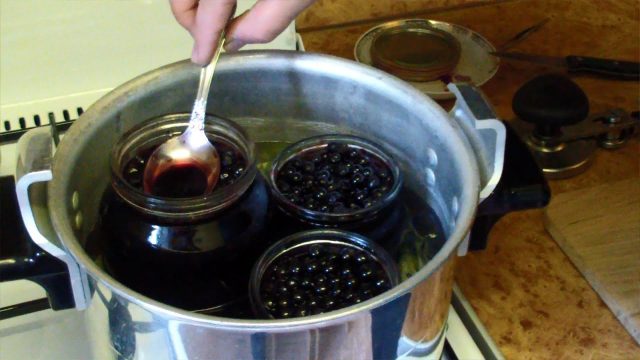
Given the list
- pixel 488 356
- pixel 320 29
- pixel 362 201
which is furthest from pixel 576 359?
pixel 320 29

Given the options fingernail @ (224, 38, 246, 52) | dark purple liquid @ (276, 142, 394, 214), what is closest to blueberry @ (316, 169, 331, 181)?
dark purple liquid @ (276, 142, 394, 214)

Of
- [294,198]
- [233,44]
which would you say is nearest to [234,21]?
[233,44]

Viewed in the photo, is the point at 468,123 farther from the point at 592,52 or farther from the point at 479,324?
the point at 592,52

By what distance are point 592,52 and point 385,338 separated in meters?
0.51

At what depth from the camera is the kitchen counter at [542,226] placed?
1.73ft

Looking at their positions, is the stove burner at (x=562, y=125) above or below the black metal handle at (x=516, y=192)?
below

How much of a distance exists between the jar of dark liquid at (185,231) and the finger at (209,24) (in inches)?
2.7

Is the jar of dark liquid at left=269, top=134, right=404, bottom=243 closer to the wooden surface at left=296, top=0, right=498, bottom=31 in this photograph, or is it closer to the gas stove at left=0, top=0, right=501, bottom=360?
the gas stove at left=0, top=0, right=501, bottom=360

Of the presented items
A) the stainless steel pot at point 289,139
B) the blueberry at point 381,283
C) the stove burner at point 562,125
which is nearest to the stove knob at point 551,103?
the stove burner at point 562,125

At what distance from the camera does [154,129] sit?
1.63 ft

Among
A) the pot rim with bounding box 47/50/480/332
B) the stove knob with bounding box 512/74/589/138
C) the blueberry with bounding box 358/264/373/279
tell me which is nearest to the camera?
the pot rim with bounding box 47/50/480/332

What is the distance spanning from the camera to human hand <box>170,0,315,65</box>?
423 mm

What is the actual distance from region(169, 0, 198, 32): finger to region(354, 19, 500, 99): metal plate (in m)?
0.27

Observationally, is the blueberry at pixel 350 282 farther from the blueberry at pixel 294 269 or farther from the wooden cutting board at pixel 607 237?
the wooden cutting board at pixel 607 237
